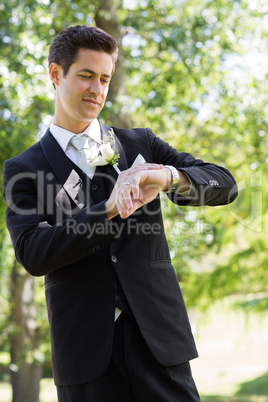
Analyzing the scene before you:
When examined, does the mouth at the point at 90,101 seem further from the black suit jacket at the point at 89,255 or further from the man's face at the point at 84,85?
the black suit jacket at the point at 89,255

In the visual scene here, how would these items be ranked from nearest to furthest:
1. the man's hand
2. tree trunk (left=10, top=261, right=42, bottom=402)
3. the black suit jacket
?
the man's hand → the black suit jacket → tree trunk (left=10, top=261, right=42, bottom=402)

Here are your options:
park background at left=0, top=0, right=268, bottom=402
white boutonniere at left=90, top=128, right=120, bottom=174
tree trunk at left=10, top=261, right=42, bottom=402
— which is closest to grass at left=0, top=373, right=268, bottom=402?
tree trunk at left=10, top=261, right=42, bottom=402

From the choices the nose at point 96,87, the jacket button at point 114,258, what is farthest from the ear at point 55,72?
the jacket button at point 114,258

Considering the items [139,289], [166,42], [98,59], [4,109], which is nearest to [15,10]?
[4,109]

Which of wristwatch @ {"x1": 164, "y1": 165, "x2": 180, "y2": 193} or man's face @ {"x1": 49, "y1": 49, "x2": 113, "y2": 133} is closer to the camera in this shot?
wristwatch @ {"x1": 164, "y1": 165, "x2": 180, "y2": 193}

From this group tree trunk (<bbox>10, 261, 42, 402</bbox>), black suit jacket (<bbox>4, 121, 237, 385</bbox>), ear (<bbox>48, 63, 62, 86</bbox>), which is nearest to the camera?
black suit jacket (<bbox>4, 121, 237, 385</bbox>)

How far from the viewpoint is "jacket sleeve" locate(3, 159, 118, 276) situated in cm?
183

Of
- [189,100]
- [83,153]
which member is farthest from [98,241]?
[189,100]

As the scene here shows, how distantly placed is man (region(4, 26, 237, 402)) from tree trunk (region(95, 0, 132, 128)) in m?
5.34

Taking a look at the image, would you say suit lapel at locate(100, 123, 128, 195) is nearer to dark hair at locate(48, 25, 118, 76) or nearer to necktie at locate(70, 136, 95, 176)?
necktie at locate(70, 136, 95, 176)

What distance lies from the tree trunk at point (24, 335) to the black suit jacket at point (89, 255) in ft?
33.3

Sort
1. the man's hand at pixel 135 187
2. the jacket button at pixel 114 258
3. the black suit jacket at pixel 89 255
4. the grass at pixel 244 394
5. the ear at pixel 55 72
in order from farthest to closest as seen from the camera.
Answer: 1. the grass at pixel 244 394
2. the ear at pixel 55 72
3. the jacket button at pixel 114 258
4. the black suit jacket at pixel 89 255
5. the man's hand at pixel 135 187

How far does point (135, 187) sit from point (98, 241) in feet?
0.73

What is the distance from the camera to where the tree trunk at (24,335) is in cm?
1214
